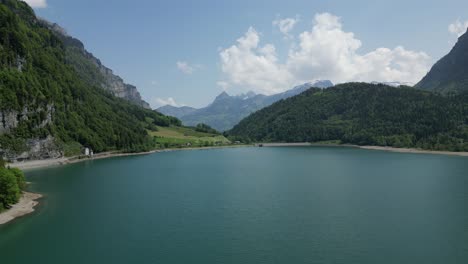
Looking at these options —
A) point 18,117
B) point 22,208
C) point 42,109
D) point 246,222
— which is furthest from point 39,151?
point 246,222

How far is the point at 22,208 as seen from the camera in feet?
194

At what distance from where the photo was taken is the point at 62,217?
5684 cm

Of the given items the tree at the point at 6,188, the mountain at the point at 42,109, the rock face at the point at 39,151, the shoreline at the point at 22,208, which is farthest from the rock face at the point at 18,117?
the tree at the point at 6,188

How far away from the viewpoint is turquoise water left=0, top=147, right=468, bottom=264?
41250 millimetres

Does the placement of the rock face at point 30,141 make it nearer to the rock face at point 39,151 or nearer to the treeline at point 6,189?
the rock face at point 39,151

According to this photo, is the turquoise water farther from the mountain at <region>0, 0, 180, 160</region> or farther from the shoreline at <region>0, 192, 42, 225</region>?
the mountain at <region>0, 0, 180, 160</region>

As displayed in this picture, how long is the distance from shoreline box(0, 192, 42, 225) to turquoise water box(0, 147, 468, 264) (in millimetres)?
1662

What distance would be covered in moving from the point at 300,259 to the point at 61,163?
11515 centimetres

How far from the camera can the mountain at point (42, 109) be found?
122625 millimetres

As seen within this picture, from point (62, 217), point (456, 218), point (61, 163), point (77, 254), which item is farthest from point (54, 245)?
point (61, 163)

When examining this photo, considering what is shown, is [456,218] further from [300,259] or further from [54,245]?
[54,245]

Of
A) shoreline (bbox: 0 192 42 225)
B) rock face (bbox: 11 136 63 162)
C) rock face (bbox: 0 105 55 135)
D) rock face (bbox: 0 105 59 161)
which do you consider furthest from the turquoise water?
rock face (bbox: 0 105 55 135)

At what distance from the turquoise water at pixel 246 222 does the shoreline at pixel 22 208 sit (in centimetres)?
166

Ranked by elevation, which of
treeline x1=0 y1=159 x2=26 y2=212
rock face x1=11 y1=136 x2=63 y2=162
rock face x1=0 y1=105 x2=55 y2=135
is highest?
rock face x1=0 y1=105 x2=55 y2=135
